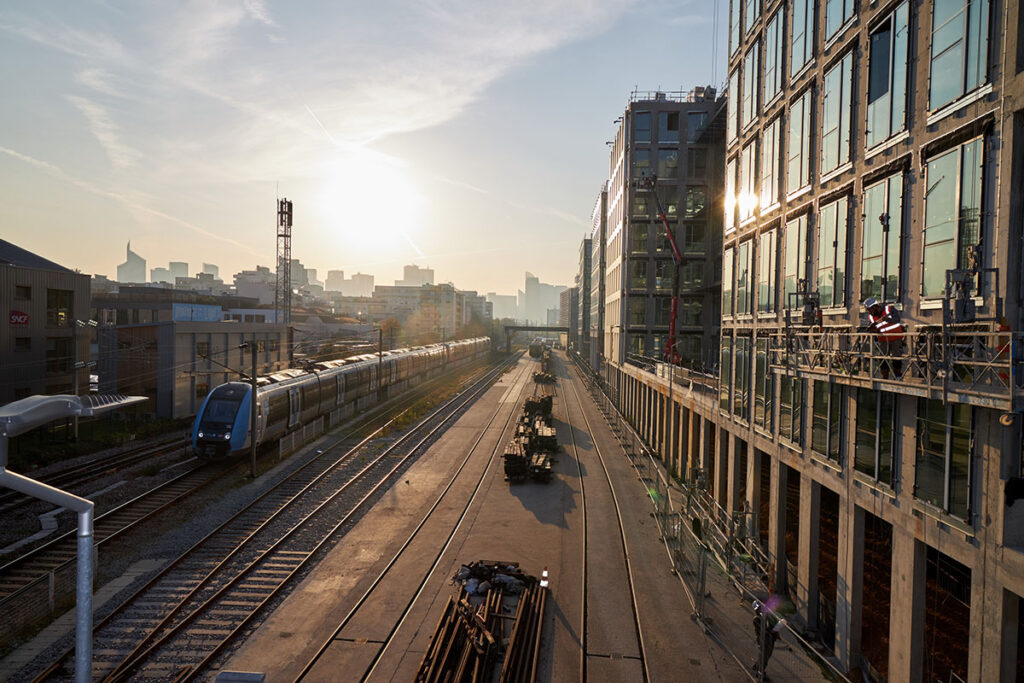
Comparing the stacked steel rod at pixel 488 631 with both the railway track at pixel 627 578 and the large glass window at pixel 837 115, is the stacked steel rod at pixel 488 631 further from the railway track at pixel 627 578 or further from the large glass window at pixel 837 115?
the large glass window at pixel 837 115

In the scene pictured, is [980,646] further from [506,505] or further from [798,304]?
[506,505]

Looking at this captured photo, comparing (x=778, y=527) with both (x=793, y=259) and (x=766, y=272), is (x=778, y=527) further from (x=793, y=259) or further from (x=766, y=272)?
(x=766, y=272)

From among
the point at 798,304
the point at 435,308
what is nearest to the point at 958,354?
the point at 798,304

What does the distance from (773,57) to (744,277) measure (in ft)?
23.4

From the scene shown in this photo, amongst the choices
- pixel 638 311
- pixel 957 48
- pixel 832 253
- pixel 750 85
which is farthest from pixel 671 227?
pixel 957 48

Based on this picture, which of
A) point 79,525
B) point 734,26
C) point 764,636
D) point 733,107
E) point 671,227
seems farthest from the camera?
point 671,227

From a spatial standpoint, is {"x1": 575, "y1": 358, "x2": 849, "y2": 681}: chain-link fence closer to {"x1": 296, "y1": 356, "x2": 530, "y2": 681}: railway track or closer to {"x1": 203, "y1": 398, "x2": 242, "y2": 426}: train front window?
{"x1": 296, "y1": 356, "x2": 530, "y2": 681}: railway track

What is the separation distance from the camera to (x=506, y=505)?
23125 millimetres

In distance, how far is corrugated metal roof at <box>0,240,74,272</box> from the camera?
36562 mm

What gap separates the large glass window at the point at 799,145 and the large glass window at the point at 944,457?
310 inches

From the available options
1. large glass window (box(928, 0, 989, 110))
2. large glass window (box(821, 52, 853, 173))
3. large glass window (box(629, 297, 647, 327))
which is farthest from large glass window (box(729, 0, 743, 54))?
large glass window (box(629, 297, 647, 327))

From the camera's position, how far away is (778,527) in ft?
53.4

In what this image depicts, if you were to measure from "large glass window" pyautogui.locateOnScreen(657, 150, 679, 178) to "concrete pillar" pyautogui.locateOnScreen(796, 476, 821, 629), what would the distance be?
34952 mm

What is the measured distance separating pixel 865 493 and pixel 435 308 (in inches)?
6544
